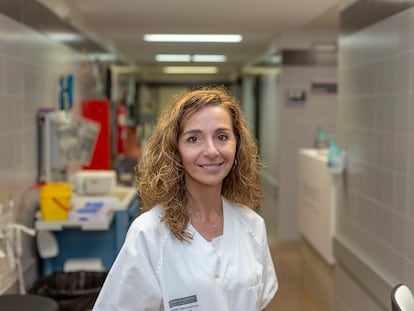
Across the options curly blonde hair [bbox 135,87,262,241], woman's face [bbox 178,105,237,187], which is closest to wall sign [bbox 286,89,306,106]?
curly blonde hair [bbox 135,87,262,241]

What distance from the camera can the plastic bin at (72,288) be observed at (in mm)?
3230

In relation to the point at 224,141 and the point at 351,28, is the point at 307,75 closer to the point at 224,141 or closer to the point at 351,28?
the point at 351,28

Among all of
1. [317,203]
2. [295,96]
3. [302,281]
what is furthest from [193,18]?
[302,281]

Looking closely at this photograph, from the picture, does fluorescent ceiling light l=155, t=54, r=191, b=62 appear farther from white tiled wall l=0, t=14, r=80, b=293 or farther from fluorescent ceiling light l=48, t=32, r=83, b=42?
white tiled wall l=0, t=14, r=80, b=293

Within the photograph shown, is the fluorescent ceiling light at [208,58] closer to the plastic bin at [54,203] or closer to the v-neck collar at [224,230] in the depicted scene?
the plastic bin at [54,203]

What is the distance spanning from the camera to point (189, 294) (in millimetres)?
1590

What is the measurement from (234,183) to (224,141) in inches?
Answer: 9.2

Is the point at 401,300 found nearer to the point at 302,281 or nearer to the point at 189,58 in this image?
the point at 302,281

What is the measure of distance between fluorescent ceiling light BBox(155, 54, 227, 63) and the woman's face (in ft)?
23.7

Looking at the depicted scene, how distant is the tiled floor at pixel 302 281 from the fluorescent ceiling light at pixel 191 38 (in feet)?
7.95

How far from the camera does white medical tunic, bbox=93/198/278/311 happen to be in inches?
62.6

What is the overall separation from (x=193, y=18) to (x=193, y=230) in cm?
394

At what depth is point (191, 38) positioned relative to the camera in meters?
6.79

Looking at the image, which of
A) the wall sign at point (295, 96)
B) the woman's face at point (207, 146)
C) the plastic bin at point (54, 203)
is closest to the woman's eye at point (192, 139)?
the woman's face at point (207, 146)
